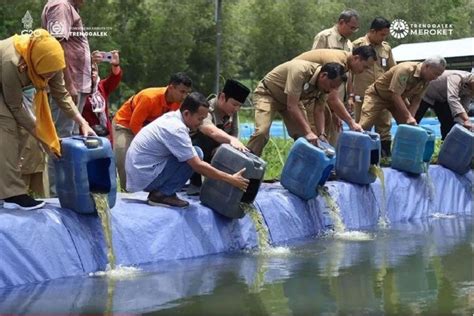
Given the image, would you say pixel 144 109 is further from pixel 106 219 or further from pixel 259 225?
pixel 106 219

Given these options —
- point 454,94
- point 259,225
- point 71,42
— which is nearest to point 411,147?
point 454,94

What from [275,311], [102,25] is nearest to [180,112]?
[275,311]

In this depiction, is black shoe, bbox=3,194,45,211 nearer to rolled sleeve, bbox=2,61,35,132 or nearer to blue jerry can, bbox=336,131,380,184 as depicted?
rolled sleeve, bbox=2,61,35,132

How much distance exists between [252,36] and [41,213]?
2639cm

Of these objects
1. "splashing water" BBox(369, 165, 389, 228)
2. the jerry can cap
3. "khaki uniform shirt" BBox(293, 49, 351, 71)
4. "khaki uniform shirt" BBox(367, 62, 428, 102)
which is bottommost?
"splashing water" BBox(369, 165, 389, 228)

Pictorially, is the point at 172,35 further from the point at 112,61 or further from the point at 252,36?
the point at 112,61

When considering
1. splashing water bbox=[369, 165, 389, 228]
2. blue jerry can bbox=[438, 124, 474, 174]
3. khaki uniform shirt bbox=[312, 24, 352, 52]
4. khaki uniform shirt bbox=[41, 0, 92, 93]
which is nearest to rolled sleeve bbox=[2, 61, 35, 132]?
khaki uniform shirt bbox=[41, 0, 92, 93]

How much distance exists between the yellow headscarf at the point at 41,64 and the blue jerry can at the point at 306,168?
2399 mm

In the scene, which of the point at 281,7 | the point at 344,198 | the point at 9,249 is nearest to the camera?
the point at 9,249

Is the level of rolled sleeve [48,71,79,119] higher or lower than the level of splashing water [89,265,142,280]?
higher

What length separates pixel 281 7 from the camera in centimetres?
3114

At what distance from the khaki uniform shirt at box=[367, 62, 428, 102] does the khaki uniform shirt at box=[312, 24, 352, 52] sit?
0.47m

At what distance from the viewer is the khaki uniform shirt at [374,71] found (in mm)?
9484

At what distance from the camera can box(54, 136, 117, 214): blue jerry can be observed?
5.61 metres
